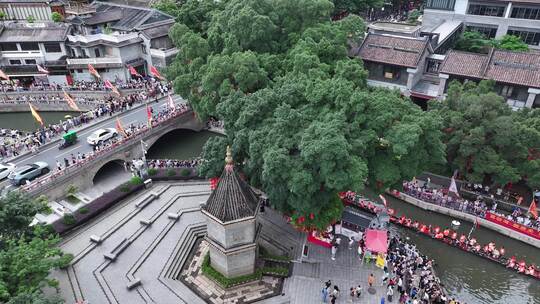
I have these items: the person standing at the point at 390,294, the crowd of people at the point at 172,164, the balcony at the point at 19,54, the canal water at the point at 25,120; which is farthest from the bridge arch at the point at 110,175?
the person standing at the point at 390,294

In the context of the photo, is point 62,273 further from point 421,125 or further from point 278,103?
point 421,125

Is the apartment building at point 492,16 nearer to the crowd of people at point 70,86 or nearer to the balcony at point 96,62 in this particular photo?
the crowd of people at point 70,86

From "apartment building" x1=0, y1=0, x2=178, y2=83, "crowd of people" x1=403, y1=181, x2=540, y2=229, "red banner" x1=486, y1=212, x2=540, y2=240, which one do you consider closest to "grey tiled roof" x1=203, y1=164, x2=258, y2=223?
"crowd of people" x1=403, y1=181, x2=540, y2=229

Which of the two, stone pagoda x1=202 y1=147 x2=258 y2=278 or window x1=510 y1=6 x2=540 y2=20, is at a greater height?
window x1=510 y1=6 x2=540 y2=20

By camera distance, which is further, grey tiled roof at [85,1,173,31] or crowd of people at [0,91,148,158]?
grey tiled roof at [85,1,173,31]

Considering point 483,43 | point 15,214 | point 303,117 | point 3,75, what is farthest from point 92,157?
point 483,43

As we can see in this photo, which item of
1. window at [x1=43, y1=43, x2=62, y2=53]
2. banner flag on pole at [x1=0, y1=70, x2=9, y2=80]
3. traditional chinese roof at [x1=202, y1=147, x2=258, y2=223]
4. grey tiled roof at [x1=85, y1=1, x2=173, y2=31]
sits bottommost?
traditional chinese roof at [x1=202, y1=147, x2=258, y2=223]

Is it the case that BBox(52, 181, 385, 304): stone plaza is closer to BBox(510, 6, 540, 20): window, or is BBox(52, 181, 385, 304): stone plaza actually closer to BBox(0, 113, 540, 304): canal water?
BBox(0, 113, 540, 304): canal water

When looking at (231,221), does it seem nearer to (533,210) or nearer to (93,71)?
(533,210)
